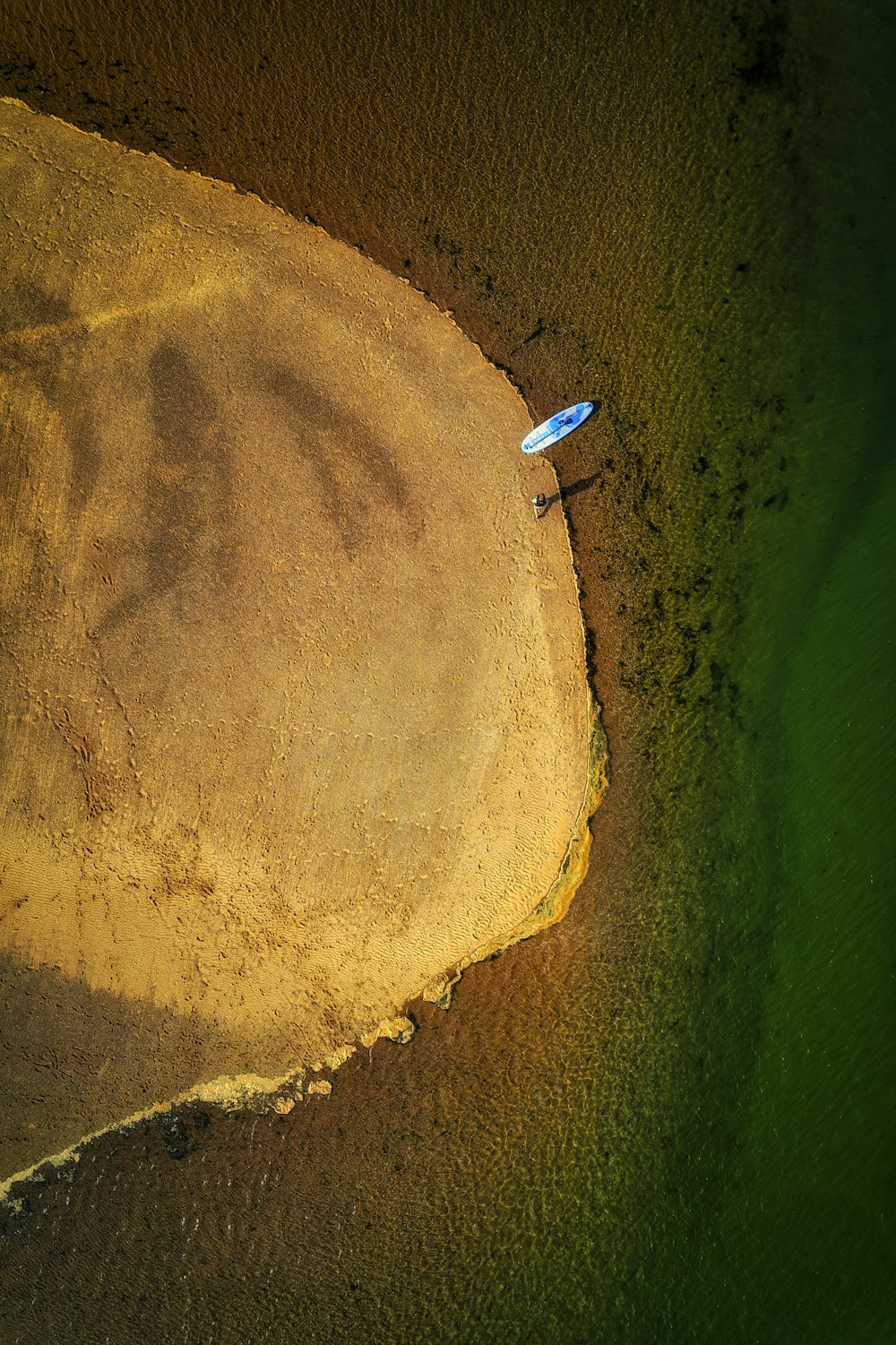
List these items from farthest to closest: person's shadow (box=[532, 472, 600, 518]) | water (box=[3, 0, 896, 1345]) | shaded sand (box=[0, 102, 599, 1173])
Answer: person's shadow (box=[532, 472, 600, 518])
shaded sand (box=[0, 102, 599, 1173])
water (box=[3, 0, 896, 1345])

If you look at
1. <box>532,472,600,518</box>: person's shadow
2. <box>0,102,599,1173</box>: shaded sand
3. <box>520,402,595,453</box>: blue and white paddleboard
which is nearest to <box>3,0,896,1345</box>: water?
<box>532,472,600,518</box>: person's shadow

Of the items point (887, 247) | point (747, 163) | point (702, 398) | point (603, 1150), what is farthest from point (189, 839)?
point (887, 247)

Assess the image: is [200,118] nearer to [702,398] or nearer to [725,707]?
[702,398]

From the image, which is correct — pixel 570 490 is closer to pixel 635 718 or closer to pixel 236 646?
pixel 635 718

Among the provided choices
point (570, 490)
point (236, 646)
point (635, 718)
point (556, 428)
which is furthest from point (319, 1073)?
point (556, 428)

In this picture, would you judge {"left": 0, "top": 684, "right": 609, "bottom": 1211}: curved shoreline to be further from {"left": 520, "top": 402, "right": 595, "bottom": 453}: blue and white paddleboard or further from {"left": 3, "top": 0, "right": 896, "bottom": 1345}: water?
{"left": 520, "top": 402, "right": 595, "bottom": 453}: blue and white paddleboard

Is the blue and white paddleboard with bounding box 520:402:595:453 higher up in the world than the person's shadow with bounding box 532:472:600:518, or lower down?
higher up

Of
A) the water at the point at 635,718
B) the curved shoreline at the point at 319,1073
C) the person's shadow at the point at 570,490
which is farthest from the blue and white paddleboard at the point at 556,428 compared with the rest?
the curved shoreline at the point at 319,1073
